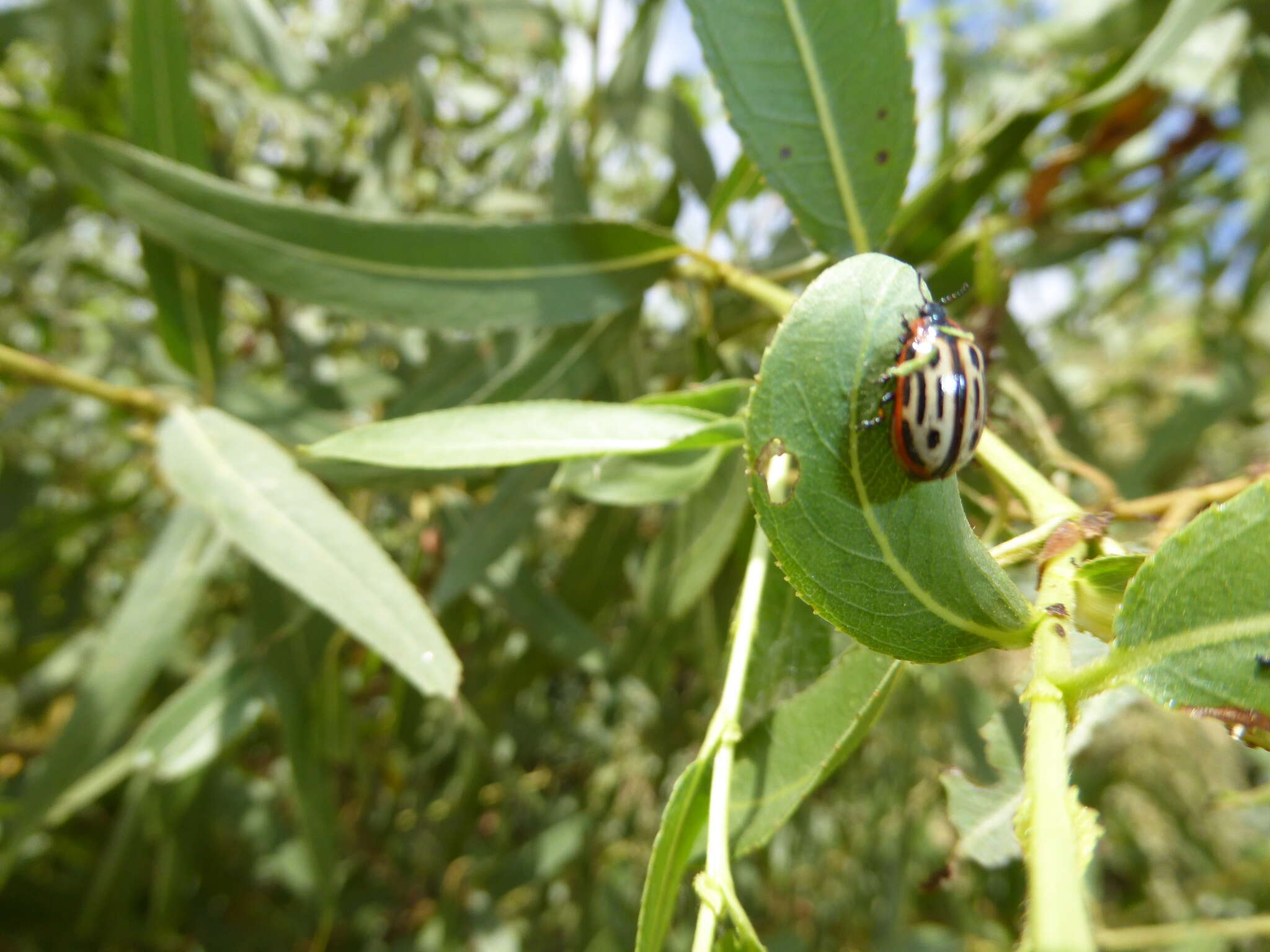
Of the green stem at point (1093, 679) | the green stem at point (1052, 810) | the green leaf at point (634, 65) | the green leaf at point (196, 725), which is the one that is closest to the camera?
the green stem at point (1052, 810)

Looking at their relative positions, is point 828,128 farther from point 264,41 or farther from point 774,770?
point 264,41

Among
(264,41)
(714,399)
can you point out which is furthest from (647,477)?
(264,41)

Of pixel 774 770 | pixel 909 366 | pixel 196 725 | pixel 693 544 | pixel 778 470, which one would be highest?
pixel 909 366

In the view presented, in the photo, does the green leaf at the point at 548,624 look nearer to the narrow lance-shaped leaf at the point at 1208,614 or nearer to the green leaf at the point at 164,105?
the green leaf at the point at 164,105

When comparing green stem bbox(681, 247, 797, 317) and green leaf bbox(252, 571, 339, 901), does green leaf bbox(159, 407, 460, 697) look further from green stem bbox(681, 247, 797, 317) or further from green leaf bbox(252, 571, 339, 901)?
green stem bbox(681, 247, 797, 317)

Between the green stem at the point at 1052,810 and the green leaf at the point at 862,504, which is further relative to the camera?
the green leaf at the point at 862,504

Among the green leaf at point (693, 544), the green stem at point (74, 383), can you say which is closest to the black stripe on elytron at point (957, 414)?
the green leaf at point (693, 544)
